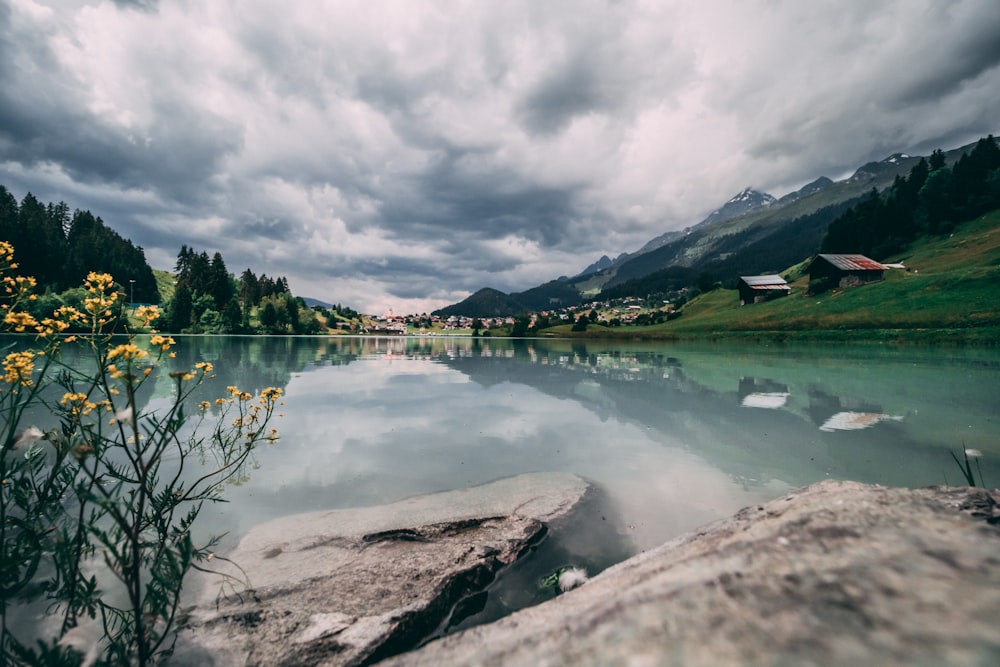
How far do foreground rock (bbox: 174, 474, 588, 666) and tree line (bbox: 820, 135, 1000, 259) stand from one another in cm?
14492

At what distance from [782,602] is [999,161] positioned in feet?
593

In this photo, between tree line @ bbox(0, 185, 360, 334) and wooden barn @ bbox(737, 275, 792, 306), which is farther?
tree line @ bbox(0, 185, 360, 334)

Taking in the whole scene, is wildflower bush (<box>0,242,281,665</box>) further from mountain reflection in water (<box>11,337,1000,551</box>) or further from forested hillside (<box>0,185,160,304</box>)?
forested hillside (<box>0,185,160,304</box>)

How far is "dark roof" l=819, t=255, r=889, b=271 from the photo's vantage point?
86688 millimetres

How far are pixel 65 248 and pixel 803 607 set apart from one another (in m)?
215

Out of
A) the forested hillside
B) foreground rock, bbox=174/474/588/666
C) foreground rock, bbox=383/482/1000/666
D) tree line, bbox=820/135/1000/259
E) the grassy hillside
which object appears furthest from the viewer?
the forested hillside

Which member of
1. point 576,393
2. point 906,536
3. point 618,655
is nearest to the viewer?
point 618,655

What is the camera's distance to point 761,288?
114 metres

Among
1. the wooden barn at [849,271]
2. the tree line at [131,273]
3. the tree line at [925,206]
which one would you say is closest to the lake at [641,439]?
the wooden barn at [849,271]

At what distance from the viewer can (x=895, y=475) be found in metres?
10.0

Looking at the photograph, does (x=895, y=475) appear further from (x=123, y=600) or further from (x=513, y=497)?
(x=123, y=600)

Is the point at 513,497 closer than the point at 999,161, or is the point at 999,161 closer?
the point at 513,497

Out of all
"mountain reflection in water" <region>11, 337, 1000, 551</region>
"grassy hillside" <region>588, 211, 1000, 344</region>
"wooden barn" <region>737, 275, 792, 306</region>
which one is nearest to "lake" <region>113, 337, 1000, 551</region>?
"mountain reflection in water" <region>11, 337, 1000, 551</region>

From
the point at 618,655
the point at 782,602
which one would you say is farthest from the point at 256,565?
the point at 782,602
